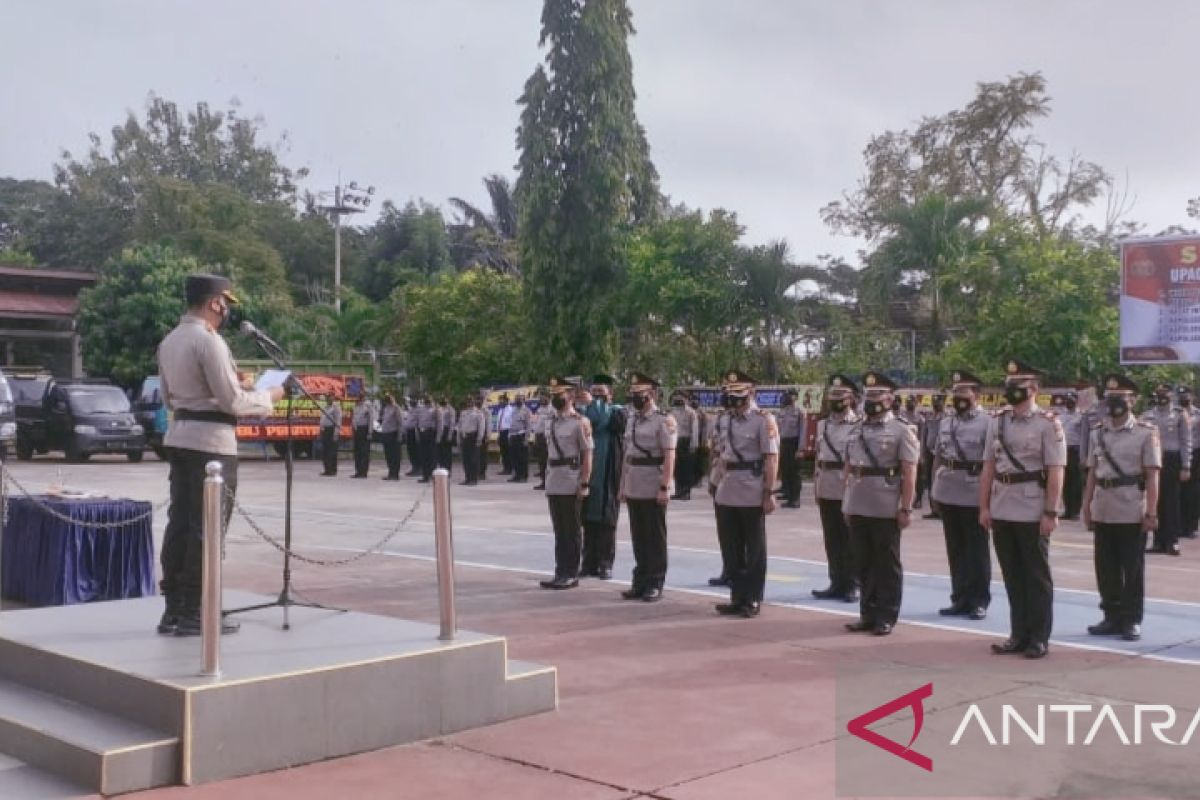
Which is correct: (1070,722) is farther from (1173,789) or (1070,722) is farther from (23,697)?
(23,697)

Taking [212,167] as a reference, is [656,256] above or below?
below

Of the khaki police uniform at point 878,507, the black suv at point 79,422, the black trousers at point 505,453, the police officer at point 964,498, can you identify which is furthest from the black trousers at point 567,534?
the black suv at point 79,422

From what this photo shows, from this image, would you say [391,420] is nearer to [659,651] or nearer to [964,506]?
[964,506]

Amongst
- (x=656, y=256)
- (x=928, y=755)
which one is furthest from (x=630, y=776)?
(x=656, y=256)

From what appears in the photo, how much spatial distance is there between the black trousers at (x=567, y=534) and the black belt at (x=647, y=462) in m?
0.68

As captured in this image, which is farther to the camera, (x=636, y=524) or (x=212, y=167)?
(x=212, y=167)

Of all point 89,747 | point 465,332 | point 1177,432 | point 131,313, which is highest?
point 131,313

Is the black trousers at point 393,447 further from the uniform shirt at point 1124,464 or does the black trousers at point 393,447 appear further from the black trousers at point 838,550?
the uniform shirt at point 1124,464

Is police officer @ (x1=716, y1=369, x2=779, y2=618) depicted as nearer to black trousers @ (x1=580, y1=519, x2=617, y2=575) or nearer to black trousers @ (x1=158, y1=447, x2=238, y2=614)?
black trousers @ (x1=580, y1=519, x2=617, y2=575)

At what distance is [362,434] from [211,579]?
2112cm

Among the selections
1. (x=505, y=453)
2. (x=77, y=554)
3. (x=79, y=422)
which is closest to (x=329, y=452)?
(x=505, y=453)

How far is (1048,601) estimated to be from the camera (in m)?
8.00

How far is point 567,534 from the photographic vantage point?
35.6 ft

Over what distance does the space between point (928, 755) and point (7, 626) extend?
4.66m
